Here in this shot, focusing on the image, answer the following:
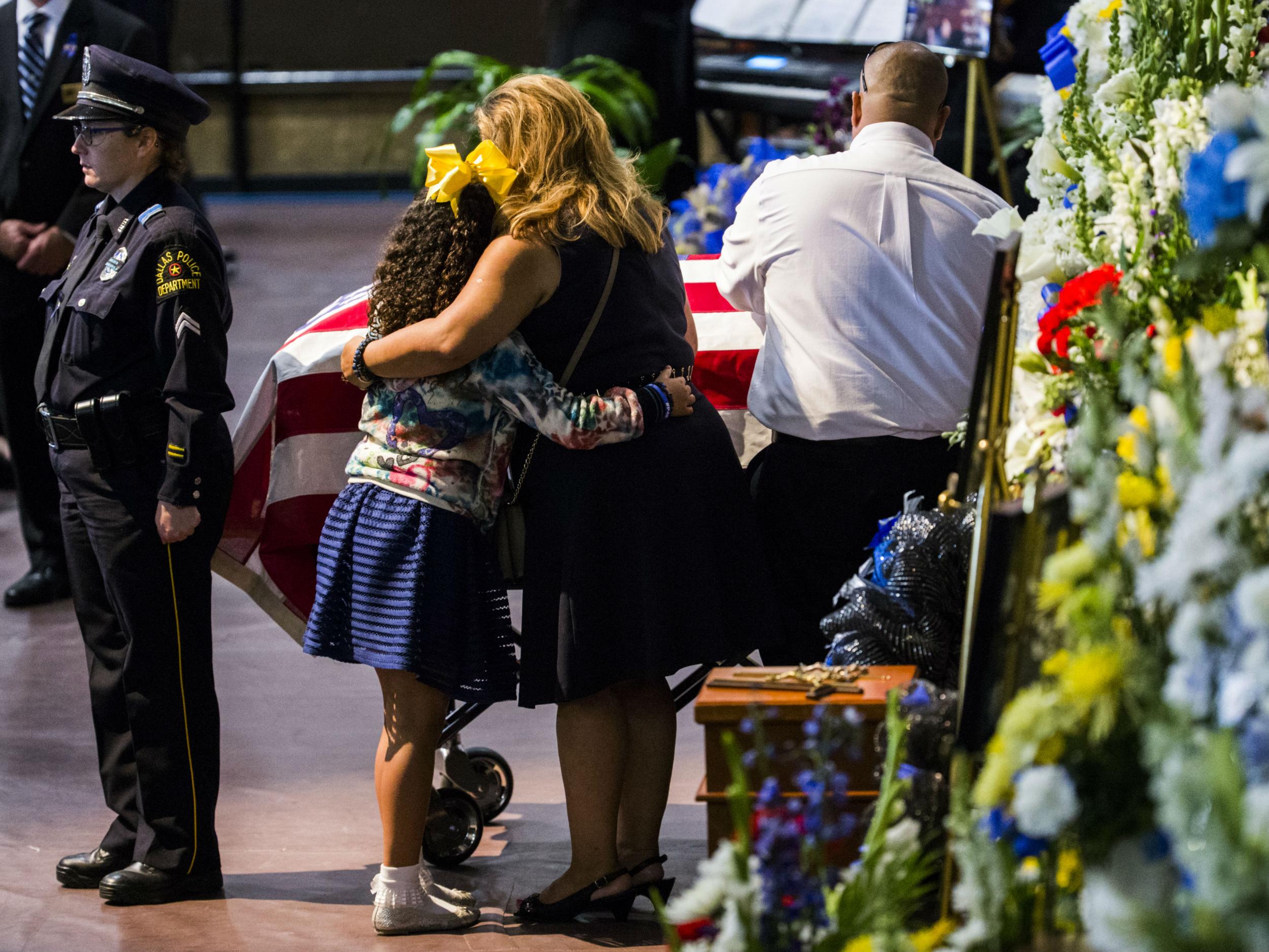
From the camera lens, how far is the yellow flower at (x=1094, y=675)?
1106 millimetres

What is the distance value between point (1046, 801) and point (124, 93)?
2.24m

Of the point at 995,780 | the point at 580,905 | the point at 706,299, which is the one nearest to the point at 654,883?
the point at 580,905

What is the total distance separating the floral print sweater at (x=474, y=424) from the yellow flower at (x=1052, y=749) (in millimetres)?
1488

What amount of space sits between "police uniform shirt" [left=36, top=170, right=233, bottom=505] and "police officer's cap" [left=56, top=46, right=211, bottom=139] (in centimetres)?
12

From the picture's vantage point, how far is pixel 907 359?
8.83ft

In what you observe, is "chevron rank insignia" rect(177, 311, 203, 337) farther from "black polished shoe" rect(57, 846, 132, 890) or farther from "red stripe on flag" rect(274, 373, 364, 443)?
"black polished shoe" rect(57, 846, 132, 890)

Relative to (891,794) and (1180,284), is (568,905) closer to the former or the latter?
(891,794)

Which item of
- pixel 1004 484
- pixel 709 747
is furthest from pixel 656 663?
pixel 1004 484

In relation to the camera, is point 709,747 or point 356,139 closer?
point 709,747

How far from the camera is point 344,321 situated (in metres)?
3.08

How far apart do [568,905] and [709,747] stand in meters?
0.96

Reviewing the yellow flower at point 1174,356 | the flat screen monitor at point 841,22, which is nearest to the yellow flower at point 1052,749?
the yellow flower at point 1174,356

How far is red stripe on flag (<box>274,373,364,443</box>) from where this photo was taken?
2.98m

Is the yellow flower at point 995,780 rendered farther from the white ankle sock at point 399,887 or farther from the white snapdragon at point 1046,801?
the white ankle sock at point 399,887
